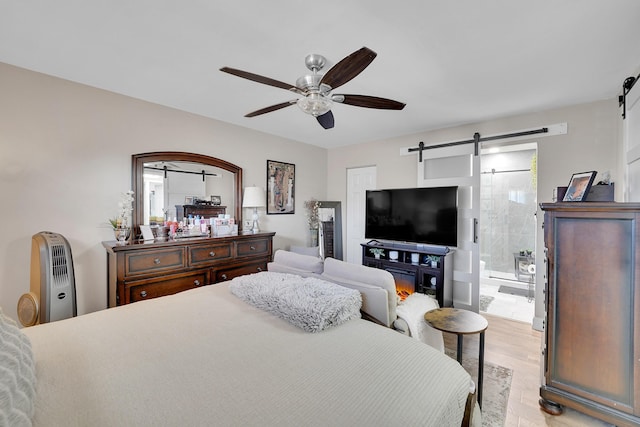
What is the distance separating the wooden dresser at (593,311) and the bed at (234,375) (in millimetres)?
1218

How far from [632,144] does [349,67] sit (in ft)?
8.12

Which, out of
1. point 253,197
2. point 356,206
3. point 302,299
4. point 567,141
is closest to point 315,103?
point 302,299

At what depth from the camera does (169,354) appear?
1.20m

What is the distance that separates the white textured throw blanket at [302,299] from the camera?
1.47 m

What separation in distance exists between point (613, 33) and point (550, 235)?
1349 mm

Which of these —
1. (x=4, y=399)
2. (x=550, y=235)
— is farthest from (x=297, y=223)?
(x=4, y=399)

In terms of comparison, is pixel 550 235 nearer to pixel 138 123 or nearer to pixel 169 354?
pixel 169 354

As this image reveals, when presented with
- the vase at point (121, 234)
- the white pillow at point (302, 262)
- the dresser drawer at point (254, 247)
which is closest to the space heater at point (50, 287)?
the vase at point (121, 234)

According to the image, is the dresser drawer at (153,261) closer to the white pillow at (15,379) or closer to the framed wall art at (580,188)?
the white pillow at (15,379)

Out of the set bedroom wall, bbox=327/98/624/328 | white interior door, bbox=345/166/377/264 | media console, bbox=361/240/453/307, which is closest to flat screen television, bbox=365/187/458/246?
media console, bbox=361/240/453/307

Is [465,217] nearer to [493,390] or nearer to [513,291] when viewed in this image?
[513,291]

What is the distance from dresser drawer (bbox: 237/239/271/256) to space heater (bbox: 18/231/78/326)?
1636 mm

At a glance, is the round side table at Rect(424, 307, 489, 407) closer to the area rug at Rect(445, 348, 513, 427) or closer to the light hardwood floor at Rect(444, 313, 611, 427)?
the area rug at Rect(445, 348, 513, 427)

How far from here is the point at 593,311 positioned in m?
1.75
